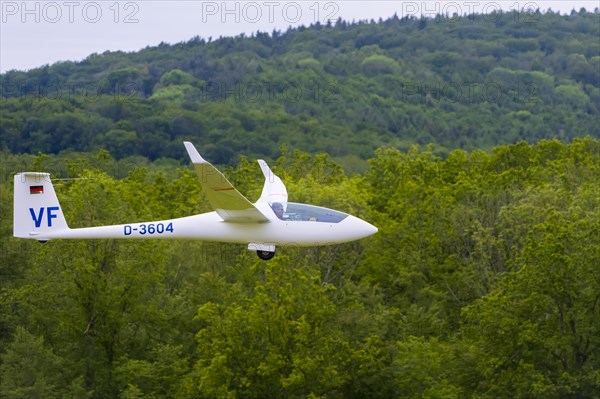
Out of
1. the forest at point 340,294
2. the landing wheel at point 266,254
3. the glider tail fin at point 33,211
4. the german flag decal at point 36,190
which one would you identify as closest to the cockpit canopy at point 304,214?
the landing wheel at point 266,254

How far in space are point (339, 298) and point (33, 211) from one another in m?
29.0

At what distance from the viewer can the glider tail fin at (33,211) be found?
32406 millimetres

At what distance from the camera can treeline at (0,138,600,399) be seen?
169 feet

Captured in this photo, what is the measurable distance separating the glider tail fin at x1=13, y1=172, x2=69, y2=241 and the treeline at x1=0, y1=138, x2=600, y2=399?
1876 cm

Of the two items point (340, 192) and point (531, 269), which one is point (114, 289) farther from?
point (531, 269)

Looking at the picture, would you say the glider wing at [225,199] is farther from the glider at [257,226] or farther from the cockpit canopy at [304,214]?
the cockpit canopy at [304,214]

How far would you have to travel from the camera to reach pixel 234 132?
509 feet

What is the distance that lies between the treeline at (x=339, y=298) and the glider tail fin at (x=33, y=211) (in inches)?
738

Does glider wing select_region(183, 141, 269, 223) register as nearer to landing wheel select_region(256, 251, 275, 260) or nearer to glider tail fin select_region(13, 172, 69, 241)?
landing wheel select_region(256, 251, 275, 260)

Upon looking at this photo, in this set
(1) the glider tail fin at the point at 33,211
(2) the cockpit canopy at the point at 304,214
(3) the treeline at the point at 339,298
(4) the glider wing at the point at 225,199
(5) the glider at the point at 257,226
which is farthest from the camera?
(3) the treeline at the point at 339,298

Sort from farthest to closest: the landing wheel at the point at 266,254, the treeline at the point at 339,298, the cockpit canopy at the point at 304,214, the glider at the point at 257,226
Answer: the treeline at the point at 339,298
the landing wheel at the point at 266,254
the cockpit canopy at the point at 304,214
the glider at the point at 257,226

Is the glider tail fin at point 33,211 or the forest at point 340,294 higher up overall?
the glider tail fin at point 33,211

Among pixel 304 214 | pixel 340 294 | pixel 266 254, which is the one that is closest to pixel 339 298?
pixel 340 294

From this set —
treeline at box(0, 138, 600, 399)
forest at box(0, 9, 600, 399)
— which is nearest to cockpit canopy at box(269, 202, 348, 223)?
treeline at box(0, 138, 600, 399)
